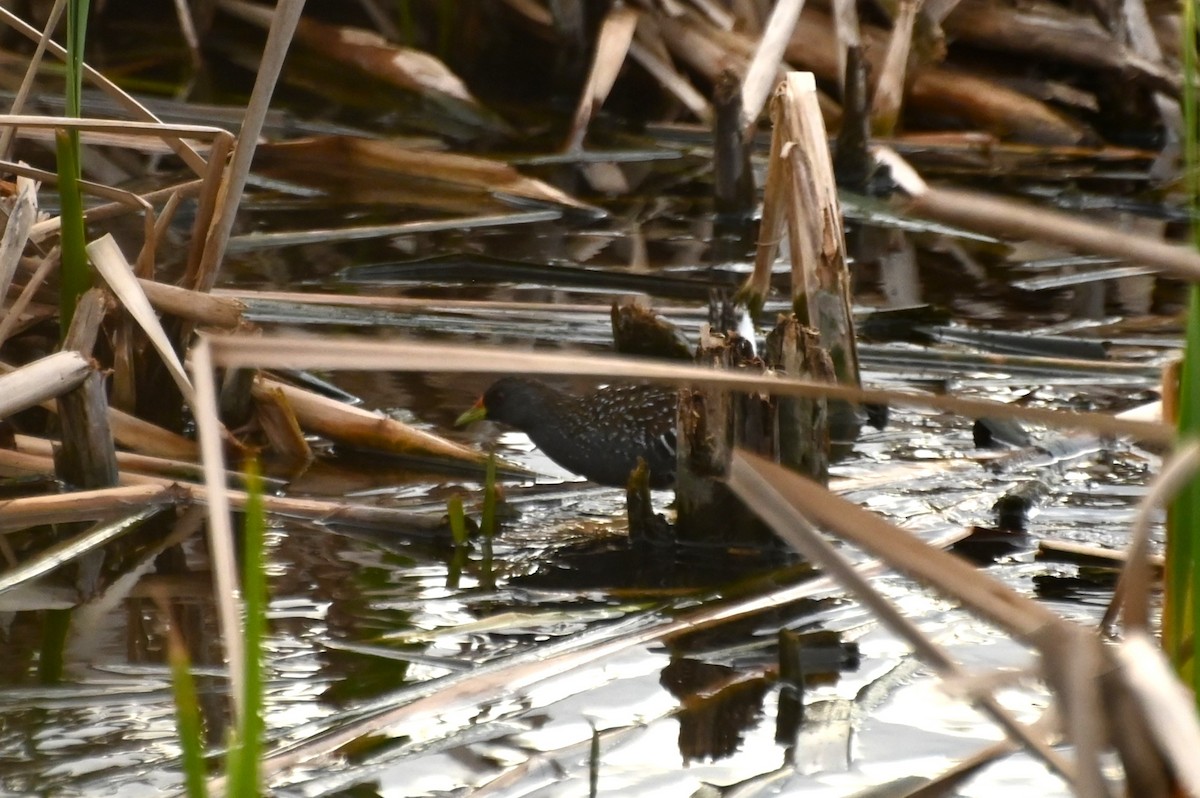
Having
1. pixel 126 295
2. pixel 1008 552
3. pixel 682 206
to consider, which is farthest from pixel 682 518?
pixel 682 206

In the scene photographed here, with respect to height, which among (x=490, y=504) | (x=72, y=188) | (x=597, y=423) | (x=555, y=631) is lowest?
(x=555, y=631)

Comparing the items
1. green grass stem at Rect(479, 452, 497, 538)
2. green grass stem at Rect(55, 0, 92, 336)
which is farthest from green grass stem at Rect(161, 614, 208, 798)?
green grass stem at Rect(479, 452, 497, 538)

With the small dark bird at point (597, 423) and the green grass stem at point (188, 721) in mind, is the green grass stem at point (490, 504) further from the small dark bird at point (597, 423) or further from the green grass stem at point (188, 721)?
the green grass stem at point (188, 721)

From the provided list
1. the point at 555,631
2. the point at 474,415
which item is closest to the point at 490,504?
the point at 555,631

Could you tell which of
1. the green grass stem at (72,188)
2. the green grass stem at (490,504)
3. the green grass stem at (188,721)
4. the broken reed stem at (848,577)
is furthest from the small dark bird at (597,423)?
the green grass stem at (188,721)

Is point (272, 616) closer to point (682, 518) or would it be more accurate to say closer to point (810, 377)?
point (682, 518)

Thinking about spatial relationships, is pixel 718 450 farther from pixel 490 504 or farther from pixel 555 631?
pixel 555 631

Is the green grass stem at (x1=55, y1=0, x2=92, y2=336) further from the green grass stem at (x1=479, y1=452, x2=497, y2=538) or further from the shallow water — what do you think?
the green grass stem at (x1=479, y1=452, x2=497, y2=538)

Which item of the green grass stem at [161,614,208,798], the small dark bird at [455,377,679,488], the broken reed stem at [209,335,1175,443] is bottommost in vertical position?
the green grass stem at [161,614,208,798]
